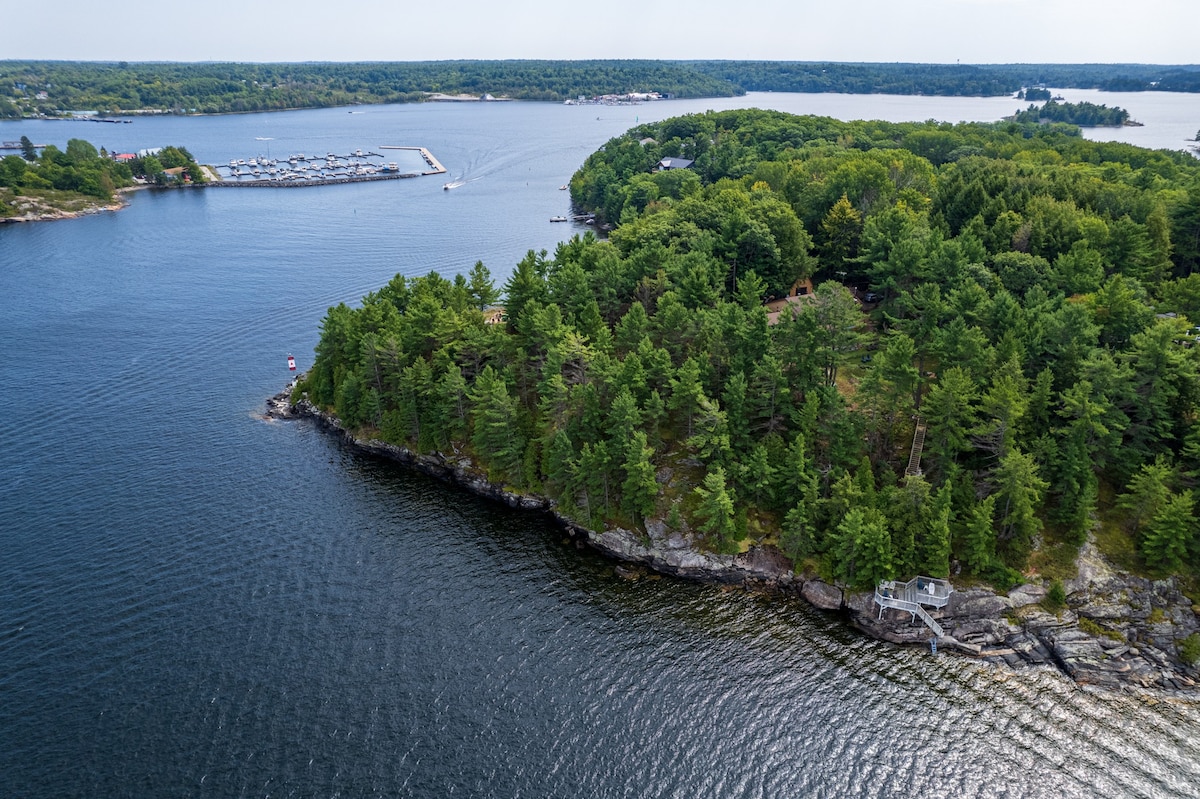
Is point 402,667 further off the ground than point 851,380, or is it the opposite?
point 851,380

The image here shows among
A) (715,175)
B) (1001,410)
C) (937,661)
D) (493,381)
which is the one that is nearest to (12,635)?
(493,381)

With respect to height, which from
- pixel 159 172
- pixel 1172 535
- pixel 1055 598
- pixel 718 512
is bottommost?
pixel 1055 598

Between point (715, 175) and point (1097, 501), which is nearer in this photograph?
point (1097, 501)

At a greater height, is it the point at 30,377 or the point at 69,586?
the point at 30,377

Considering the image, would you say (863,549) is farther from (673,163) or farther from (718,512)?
(673,163)

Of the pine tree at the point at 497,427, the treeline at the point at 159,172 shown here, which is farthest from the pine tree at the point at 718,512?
the treeline at the point at 159,172

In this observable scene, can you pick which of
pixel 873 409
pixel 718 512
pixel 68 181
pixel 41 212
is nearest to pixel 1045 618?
pixel 873 409

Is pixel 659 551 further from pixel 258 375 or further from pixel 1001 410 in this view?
pixel 258 375
